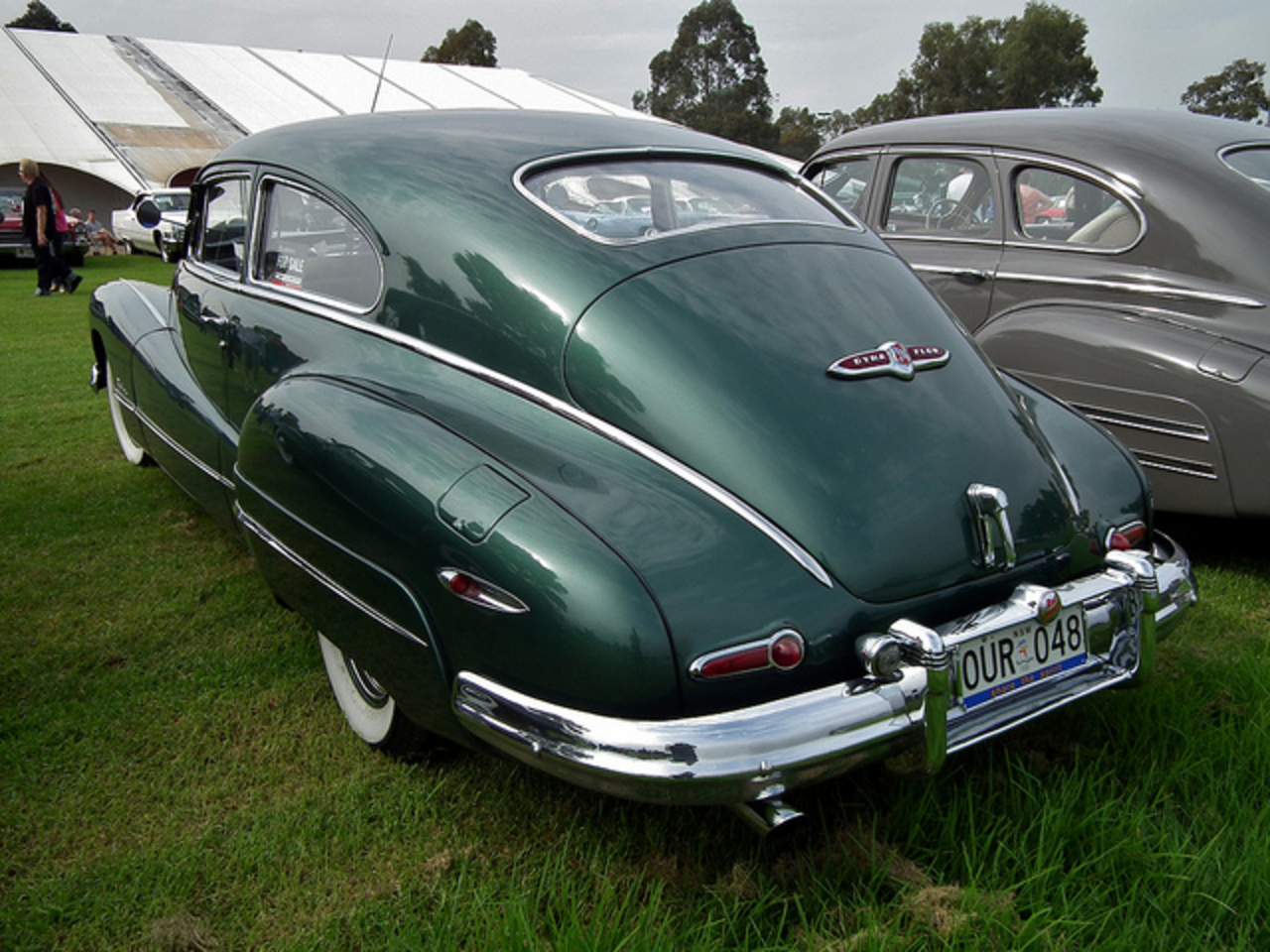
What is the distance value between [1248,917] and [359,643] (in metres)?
1.83

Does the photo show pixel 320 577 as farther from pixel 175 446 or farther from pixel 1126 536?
pixel 1126 536

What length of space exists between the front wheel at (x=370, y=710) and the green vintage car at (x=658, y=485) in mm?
12

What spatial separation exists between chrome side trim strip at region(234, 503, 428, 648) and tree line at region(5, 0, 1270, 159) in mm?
57107

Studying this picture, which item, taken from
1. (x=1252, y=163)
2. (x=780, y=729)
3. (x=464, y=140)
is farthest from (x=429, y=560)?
(x=1252, y=163)

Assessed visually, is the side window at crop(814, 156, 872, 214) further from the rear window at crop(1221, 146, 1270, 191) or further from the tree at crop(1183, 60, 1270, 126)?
the tree at crop(1183, 60, 1270, 126)

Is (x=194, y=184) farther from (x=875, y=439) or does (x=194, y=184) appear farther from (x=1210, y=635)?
(x=1210, y=635)

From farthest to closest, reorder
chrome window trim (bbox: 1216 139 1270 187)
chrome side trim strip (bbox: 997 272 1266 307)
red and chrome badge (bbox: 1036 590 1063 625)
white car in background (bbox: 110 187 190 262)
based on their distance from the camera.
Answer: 1. white car in background (bbox: 110 187 190 262)
2. chrome window trim (bbox: 1216 139 1270 187)
3. chrome side trim strip (bbox: 997 272 1266 307)
4. red and chrome badge (bbox: 1036 590 1063 625)

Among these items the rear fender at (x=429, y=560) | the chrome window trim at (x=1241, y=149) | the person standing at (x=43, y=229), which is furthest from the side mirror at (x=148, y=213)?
the person standing at (x=43, y=229)

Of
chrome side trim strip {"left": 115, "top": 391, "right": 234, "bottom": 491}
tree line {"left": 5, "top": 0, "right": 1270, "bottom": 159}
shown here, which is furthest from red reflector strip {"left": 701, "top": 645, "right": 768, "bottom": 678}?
tree line {"left": 5, "top": 0, "right": 1270, "bottom": 159}

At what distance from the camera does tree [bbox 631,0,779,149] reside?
246 ft

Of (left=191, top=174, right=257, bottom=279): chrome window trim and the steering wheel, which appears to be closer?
(left=191, top=174, right=257, bottom=279): chrome window trim

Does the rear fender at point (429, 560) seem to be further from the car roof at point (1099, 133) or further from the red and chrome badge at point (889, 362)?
the car roof at point (1099, 133)

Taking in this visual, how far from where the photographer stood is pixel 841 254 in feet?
8.48

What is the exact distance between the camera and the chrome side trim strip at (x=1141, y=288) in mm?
3633
